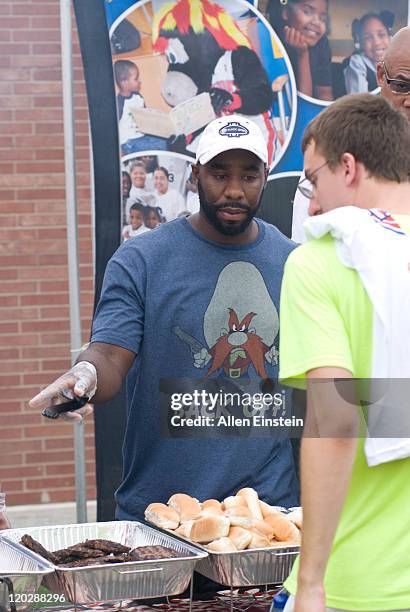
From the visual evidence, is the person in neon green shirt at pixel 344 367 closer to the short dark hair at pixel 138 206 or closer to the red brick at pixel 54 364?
the short dark hair at pixel 138 206

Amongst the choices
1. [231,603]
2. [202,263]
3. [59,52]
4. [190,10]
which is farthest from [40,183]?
[231,603]

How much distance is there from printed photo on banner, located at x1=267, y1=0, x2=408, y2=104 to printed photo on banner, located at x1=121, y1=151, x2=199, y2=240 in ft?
1.54

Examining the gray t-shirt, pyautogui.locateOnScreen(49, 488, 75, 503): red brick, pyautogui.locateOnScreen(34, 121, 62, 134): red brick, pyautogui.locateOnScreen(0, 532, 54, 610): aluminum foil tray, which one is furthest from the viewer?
pyautogui.locateOnScreen(49, 488, 75, 503): red brick

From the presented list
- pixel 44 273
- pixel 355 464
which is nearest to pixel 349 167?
pixel 355 464

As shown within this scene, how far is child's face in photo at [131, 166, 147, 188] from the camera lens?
3432 millimetres

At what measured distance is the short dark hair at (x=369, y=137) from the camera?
1629 millimetres

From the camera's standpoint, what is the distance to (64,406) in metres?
2.06

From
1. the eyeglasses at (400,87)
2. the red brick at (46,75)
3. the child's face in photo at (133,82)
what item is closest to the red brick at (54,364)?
the red brick at (46,75)

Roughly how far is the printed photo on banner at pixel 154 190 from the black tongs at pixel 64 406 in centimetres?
139

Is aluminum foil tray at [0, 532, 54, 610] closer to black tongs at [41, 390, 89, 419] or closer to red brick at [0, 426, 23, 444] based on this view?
black tongs at [41, 390, 89, 419]

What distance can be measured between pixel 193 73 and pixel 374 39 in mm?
587

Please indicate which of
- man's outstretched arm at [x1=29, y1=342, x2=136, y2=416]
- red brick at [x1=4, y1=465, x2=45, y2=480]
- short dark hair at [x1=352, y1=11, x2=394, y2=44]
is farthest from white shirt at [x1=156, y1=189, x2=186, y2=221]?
Result: red brick at [x1=4, y1=465, x2=45, y2=480]

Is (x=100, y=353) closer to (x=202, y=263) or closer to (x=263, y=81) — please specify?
(x=202, y=263)

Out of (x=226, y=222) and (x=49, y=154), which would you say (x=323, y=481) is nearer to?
→ (x=226, y=222)
